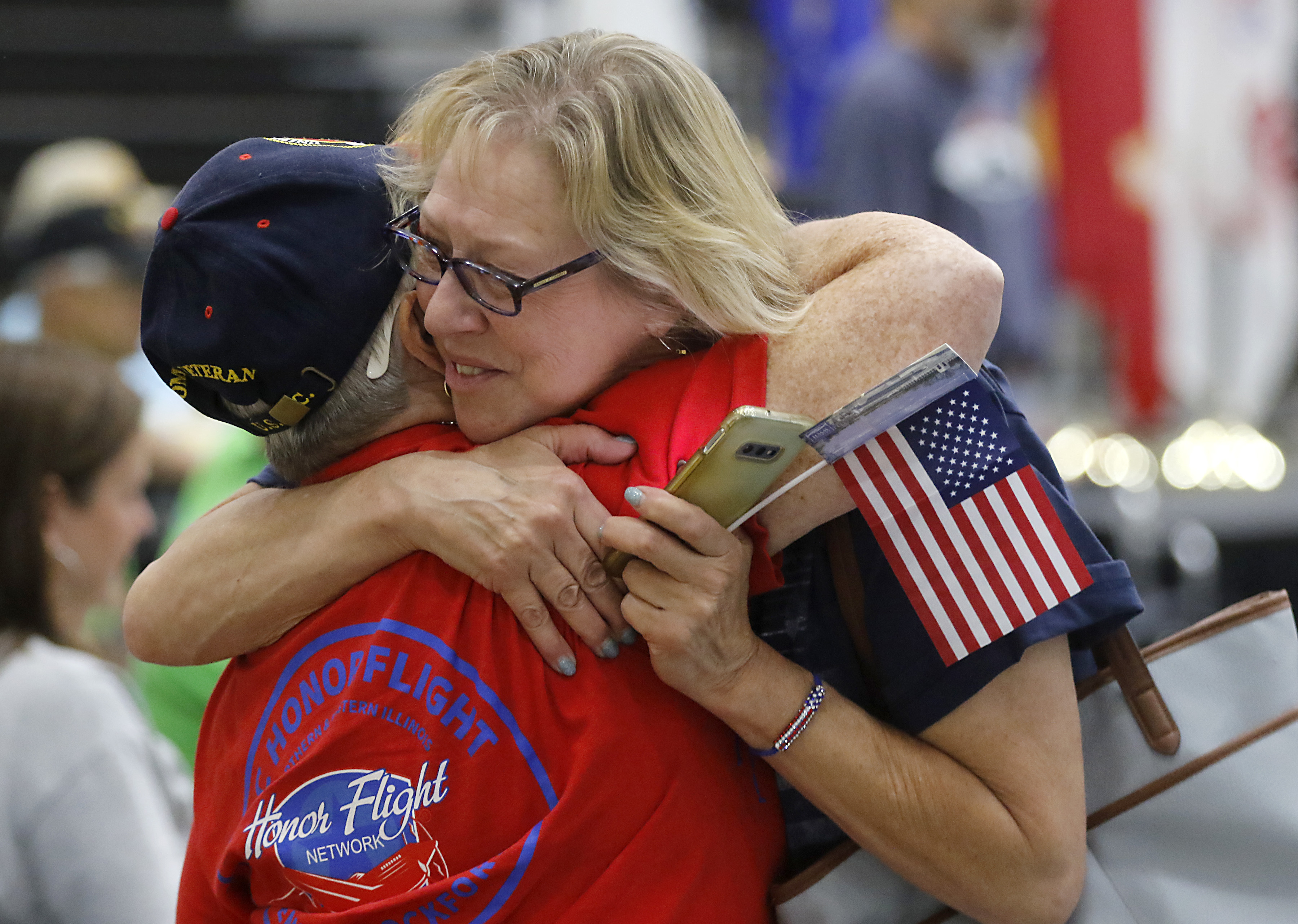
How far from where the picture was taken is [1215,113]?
551 cm

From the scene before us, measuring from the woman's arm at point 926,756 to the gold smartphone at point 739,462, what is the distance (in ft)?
0.16

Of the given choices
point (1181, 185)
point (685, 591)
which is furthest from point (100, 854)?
point (1181, 185)

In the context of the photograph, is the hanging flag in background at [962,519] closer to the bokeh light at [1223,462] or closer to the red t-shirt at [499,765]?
the red t-shirt at [499,765]

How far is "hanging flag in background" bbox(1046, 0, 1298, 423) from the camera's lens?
5.35 metres

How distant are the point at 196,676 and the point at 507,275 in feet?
6.00

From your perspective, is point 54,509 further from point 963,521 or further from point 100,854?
point 963,521

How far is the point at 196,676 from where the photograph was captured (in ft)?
9.53

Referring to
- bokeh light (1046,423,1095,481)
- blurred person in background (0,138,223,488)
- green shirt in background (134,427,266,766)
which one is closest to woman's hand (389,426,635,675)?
green shirt in background (134,427,266,766)

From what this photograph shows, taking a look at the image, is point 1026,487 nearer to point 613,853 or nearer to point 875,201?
point 613,853

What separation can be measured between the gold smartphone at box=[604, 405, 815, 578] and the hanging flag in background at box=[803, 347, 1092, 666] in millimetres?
56

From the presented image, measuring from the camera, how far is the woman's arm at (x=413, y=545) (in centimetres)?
141

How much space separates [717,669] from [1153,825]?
556mm

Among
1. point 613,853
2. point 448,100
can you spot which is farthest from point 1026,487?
point 448,100

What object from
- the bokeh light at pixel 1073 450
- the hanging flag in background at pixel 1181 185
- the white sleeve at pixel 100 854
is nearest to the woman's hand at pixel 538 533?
the white sleeve at pixel 100 854
